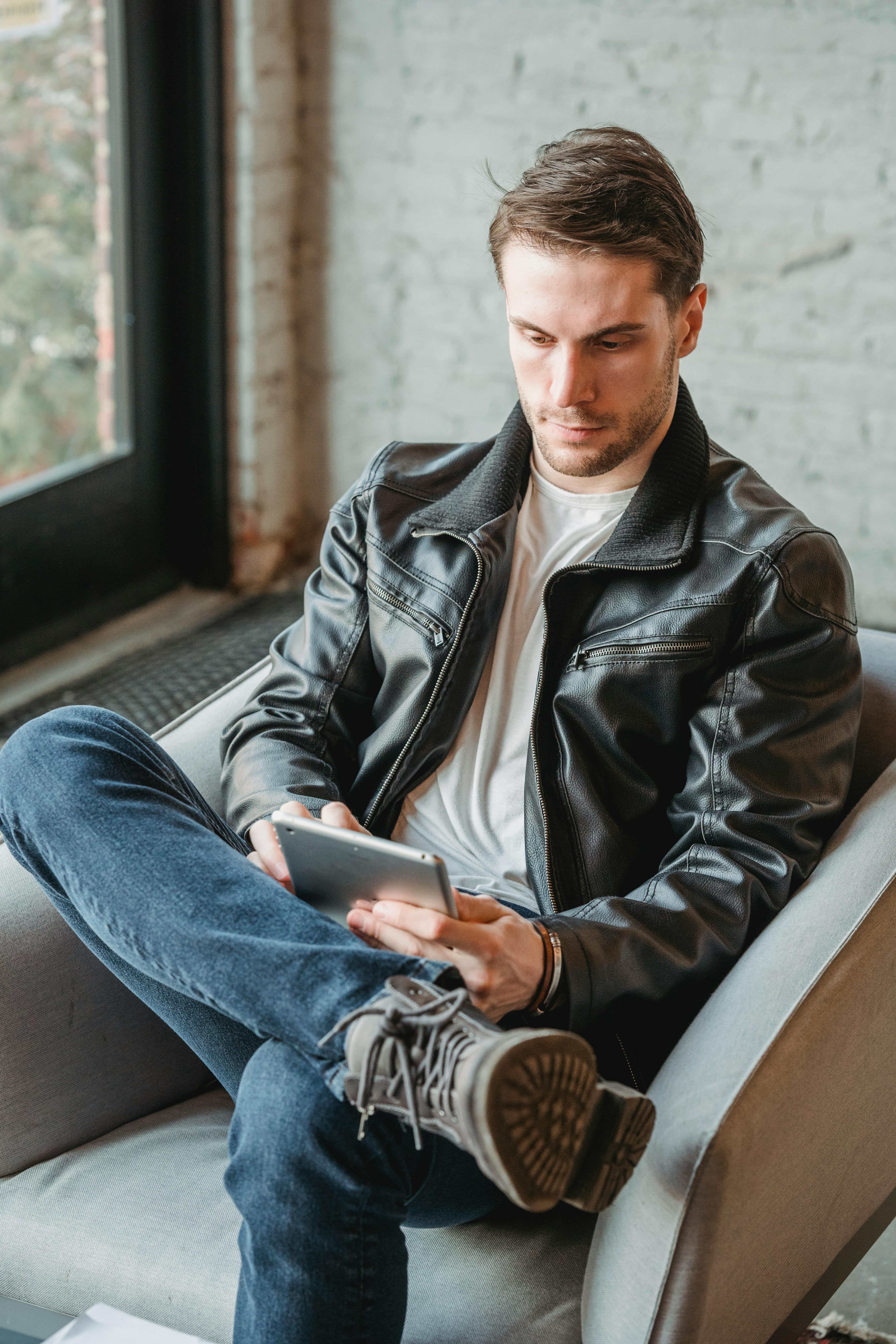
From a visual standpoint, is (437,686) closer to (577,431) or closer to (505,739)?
(505,739)

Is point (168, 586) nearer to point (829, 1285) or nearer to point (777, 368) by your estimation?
point (777, 368)

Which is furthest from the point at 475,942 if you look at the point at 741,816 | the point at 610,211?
the point at 610,211

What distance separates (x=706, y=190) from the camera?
282 cm

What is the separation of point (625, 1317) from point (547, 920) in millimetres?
344

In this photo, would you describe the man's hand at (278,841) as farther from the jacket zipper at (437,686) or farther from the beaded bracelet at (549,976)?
the beaded bracelet at (549,976)

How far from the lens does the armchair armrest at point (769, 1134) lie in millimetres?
1058

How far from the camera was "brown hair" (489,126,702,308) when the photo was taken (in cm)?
140

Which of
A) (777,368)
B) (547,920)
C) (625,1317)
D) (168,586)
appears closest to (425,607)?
(547,920)

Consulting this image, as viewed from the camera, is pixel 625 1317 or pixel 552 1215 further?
pixel 552 1215

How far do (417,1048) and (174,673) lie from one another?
182 centimetres

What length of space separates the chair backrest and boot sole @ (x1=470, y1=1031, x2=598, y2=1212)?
2.19ft

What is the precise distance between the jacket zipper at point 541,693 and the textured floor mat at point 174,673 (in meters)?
1.02

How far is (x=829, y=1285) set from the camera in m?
1.31

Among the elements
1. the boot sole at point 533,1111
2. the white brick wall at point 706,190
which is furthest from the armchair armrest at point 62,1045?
the white brick wall at point 706,190
